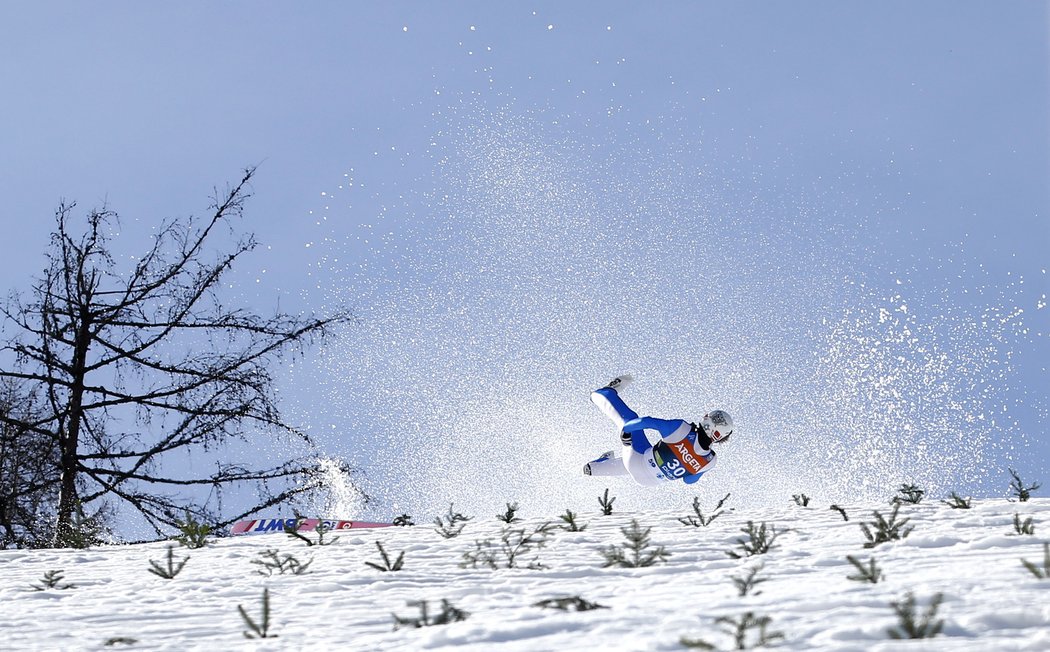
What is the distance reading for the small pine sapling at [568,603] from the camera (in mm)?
4074

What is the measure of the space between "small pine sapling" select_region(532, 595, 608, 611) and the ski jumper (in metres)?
8.60

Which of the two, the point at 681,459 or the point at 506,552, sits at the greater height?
the point at 681,459

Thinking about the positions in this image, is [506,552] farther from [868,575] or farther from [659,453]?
[659,453]

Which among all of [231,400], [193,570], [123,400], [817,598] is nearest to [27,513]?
[123,400]

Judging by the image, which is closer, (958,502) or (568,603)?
(568,603)

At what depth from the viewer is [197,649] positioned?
4074 millimetres

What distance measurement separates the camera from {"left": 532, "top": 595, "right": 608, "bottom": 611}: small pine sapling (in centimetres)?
407

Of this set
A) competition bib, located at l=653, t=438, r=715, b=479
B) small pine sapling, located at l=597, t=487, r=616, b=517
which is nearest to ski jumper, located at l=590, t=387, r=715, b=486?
competition bib, located at l=653, t=438, r=715, b=479

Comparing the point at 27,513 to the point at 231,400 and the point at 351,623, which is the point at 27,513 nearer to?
the point at 231,400

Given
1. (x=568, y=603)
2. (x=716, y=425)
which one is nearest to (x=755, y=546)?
(x=568, y=603)

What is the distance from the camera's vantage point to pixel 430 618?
415cm

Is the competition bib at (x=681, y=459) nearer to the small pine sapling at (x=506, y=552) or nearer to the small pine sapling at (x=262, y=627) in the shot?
the small pine sapling at (x=506, y=552)

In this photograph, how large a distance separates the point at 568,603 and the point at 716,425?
865 centimetres

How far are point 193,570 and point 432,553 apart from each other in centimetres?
139
